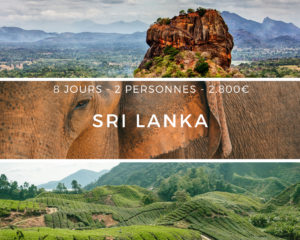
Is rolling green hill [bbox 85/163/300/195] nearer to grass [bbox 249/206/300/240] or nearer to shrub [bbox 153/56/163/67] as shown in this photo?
shrub [bbox 153/56/163/67]

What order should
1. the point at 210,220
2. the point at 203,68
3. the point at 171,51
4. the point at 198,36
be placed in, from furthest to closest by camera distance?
1. the point at 171,51
2. the point at 198,36
3. the point at 203,68
4. the point at 210,220

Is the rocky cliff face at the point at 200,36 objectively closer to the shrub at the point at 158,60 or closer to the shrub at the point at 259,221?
the shrub at the point at 158,60

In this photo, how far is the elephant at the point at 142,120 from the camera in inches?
82.4

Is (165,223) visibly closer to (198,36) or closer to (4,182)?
(4,182)

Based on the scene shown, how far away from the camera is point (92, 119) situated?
101 inches

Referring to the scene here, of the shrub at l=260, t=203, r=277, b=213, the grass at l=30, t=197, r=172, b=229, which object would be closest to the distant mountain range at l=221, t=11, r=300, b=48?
the shrub at l=260, t=203, r=277, b=213

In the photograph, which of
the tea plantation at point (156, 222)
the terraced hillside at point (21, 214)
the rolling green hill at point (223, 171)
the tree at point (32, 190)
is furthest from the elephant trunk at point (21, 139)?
the rolling green hill at point (223, 171)

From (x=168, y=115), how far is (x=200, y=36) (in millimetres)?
32490

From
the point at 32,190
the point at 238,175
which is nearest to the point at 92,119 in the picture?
the point at 32,190

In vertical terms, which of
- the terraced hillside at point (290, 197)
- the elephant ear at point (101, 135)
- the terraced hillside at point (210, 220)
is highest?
the elephant ear at point (101, 135)

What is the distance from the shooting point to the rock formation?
3328cm

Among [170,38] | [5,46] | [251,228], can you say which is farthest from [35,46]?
[251,228]

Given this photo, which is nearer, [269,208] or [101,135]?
[101,135]

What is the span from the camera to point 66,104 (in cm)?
231
